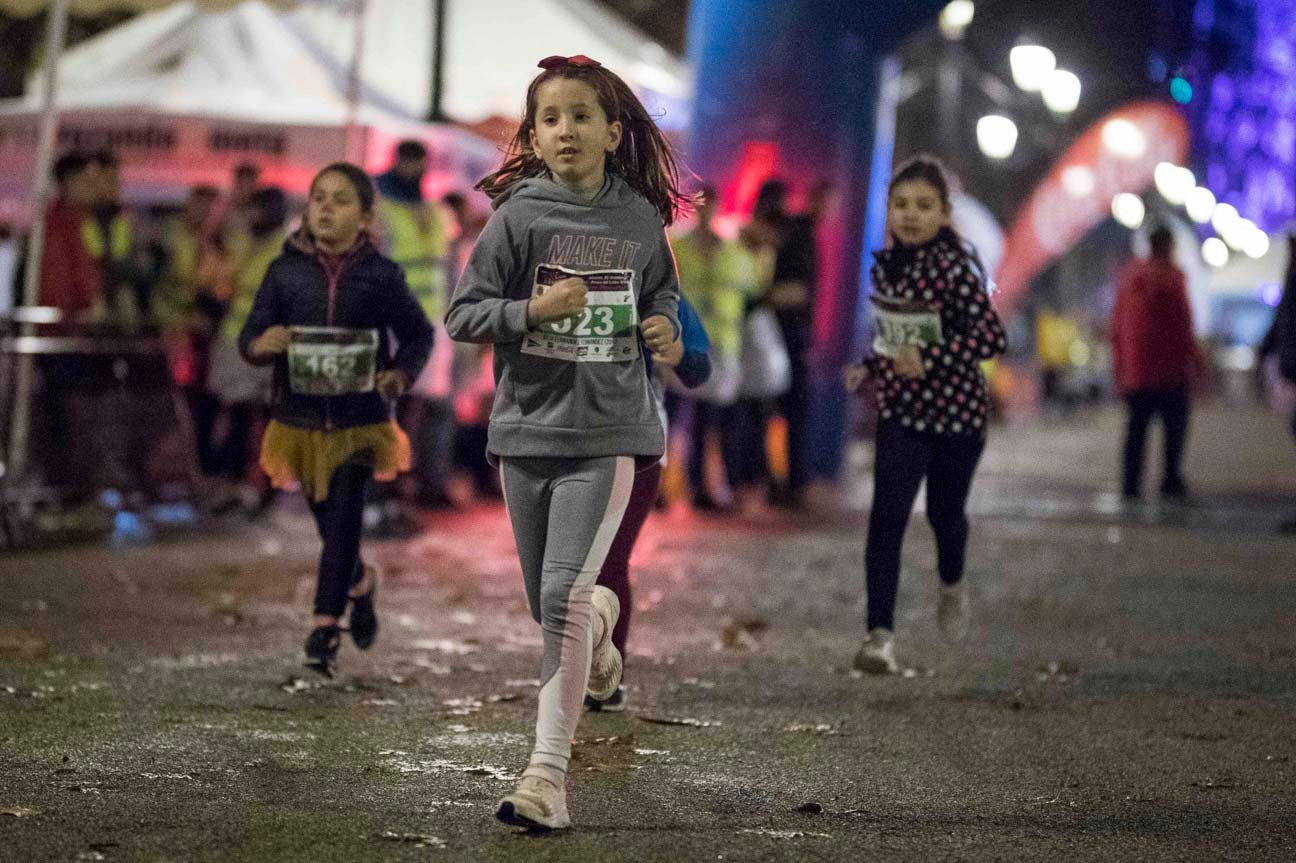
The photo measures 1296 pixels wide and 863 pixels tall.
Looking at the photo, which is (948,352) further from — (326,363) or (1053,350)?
(1053,350)

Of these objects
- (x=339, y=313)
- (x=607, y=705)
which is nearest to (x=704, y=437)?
(x=339, y=313)

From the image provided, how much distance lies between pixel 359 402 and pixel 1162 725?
2942 mm

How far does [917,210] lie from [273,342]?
93.2 inches

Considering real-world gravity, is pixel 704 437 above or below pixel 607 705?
above

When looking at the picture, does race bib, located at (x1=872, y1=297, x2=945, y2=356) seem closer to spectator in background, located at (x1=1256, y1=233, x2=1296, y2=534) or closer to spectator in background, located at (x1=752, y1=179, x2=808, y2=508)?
spectator in background, located at (x1=752, y1=179, x2=808, y2=508)

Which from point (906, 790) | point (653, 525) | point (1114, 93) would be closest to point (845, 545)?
point (653, 525)

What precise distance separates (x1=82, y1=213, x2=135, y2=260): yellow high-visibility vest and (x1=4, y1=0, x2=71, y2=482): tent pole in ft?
2.35

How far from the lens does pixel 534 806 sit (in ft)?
16.0

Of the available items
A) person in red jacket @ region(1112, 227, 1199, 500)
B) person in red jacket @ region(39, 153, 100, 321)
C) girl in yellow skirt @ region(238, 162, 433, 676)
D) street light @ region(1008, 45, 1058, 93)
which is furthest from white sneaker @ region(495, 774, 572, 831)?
street light @ region(1008, 45, 1058, 93)

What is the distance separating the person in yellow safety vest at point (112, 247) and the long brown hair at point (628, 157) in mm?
7458

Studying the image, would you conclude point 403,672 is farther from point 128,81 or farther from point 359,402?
point 128,81

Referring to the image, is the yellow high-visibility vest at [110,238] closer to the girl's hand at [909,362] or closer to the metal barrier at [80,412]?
the metal barrier at [80,412]

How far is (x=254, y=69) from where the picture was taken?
1680cm

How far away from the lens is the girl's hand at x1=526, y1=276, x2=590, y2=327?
4980mm
